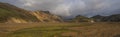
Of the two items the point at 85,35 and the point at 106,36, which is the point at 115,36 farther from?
the point at 85,35

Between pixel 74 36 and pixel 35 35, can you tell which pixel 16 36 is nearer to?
pixel 35 35

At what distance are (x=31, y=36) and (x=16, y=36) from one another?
3.94m

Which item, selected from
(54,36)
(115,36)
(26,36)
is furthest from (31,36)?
(115,36)

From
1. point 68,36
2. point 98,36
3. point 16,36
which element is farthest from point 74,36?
point 16,36

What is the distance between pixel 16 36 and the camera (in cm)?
6209

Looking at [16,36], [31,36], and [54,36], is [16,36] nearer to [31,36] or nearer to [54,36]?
[31,36]

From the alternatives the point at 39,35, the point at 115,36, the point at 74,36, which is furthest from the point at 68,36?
the point at 115,36

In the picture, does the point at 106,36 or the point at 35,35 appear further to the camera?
the point at 35,35

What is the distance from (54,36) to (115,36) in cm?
1475

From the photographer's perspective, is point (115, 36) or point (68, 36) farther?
point (68, 36)

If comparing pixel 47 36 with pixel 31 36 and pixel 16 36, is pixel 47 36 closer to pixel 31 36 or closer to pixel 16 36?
pixel 31 36

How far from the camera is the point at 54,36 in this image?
60.1 metres

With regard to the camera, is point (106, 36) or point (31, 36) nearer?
point (106, 36)

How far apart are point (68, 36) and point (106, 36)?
9.89m
